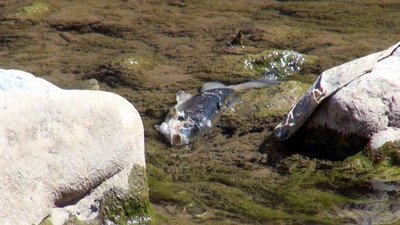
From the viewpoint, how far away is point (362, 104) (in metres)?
4.06

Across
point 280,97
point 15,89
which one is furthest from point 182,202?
point 280,97

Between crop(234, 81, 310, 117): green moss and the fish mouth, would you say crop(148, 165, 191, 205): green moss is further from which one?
crop(234, 81, 310, 117): green moss

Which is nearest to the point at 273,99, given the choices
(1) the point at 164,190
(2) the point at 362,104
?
(2) the point at 362,104

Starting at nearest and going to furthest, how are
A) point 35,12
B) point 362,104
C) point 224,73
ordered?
point 362,104, point 224,73, point 35,12

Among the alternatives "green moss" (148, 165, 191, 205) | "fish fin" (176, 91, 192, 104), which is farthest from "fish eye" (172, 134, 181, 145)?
"fish fin" (176, 91, 192, 104)

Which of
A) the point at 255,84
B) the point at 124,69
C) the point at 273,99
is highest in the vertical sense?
the point at 273,99

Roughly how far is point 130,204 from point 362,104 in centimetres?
165

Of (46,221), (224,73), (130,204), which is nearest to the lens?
(46,221)

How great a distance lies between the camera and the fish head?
189 inches

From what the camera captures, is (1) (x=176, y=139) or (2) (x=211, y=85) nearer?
(1) (x=176, y=139)

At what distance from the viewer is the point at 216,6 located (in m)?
8.22

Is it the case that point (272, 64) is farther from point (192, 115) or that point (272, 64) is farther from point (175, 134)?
point (175, 134)

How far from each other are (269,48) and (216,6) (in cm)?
183

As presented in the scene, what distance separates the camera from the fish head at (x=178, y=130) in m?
4.81
